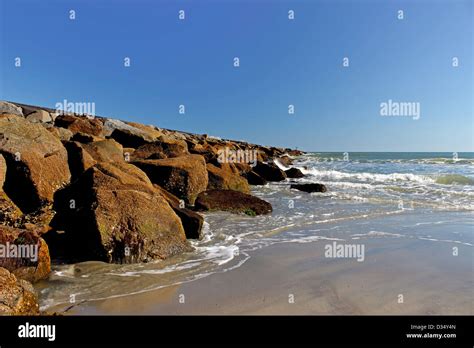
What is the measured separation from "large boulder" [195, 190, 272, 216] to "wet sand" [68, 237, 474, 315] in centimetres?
313

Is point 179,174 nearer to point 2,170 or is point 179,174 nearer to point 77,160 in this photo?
point 77,160

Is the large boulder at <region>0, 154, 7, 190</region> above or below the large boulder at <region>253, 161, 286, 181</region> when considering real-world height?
above

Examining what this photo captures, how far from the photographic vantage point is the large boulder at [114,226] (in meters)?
4.49

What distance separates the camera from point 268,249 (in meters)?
5.38

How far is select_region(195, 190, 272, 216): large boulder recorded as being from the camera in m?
8.09

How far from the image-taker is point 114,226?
449 cm

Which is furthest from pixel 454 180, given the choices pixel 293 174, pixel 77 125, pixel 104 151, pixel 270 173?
pixel 77 125

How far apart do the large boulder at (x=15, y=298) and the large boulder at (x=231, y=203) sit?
5063 millimetres

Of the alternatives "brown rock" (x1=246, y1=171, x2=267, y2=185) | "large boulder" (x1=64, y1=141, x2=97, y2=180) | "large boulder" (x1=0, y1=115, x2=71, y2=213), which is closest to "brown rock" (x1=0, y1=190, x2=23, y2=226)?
"large boulder" (x1=0, y1=115, x2=71, y2=213)

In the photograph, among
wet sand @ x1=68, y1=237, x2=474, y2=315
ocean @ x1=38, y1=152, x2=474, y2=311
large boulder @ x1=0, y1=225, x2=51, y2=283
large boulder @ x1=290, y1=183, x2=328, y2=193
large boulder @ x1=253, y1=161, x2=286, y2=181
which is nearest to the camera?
wet sand @ x1=68, y1=237, x2=474, y2=315
